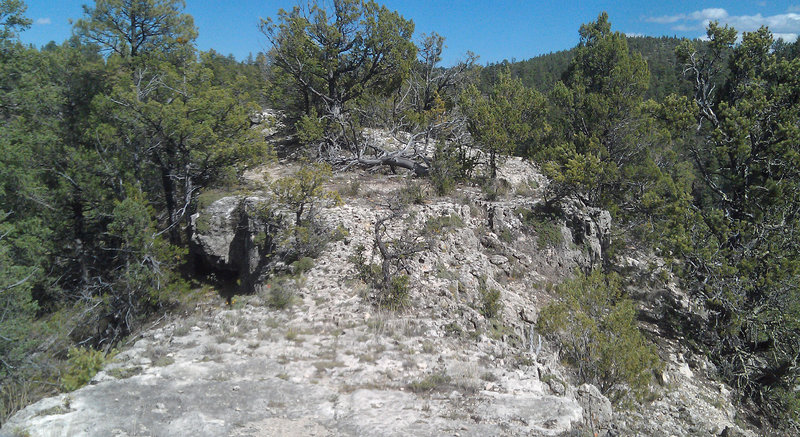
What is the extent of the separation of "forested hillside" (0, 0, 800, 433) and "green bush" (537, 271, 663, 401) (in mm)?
48

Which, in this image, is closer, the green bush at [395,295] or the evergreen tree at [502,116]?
the green bush at [395,295]

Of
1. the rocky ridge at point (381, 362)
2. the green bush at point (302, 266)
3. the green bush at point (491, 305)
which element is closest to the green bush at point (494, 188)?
the rocky ridge at point (381, 362)

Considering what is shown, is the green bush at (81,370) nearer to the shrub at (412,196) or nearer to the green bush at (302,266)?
the green bush at (302,266)

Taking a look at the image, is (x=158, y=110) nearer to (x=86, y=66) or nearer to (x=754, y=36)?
(x=86, y=66)

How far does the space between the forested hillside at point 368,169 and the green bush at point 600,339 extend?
0.05 m

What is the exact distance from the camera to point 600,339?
28.1ft

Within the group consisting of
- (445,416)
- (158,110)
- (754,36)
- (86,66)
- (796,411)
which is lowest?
(796,411)

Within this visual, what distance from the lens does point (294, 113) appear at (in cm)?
2006

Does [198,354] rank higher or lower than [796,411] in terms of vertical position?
higher

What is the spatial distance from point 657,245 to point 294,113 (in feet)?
48.0

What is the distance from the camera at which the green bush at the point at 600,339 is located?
821 cm

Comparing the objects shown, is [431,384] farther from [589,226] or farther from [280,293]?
[589,226]

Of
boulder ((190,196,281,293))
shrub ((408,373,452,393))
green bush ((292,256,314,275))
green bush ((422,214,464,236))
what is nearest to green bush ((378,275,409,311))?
green bush ((292,256,314,275))

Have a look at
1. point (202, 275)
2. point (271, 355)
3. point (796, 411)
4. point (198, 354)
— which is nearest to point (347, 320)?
point (271, 355)
